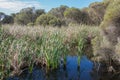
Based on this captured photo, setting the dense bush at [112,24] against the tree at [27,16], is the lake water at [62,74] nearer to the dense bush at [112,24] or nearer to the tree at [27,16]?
the dense bush at [112,24]

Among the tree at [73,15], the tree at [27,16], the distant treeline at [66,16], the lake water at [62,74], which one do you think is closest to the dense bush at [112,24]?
the lake water at [62,74]

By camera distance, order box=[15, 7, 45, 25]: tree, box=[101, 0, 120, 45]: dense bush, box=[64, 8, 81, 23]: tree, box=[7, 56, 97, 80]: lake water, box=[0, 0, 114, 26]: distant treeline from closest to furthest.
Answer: box=[7, 56, 97, 80]: lake water
box=[101, 0, 120, 45]: dense bush
box=[0, 0, 114, 26]: distant treeline
box=[64, 8, 81, 23]: tree
box=[15, 7, 45, 25]: tree

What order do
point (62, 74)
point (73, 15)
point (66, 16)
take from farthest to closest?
point (66, 16)
point (73, 15)
point (62, 74)

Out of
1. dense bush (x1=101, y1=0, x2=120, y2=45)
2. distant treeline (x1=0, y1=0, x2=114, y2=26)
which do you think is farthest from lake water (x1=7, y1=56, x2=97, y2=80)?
distant treeline (x1=0, y1=0, x2=114, y2=26)

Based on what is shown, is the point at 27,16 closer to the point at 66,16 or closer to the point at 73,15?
the point at 66,16

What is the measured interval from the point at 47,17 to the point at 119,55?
19086mm

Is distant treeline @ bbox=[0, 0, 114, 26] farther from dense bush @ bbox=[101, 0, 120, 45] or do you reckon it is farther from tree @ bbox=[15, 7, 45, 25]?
dense bush @ bbox=[101, 0, 120, 45]

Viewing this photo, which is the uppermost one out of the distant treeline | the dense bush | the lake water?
the distant treeline

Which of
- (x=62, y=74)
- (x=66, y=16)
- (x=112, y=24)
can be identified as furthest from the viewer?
(x=66, y=16)

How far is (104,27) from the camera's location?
894 cm

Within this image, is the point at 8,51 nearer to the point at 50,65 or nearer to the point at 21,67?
the point at 21,67

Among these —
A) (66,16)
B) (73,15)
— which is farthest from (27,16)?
(73,15)

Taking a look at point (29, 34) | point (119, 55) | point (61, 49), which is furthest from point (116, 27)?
point (29, 34)

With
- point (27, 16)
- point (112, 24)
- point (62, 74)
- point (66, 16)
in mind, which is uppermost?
point (27, 16)
